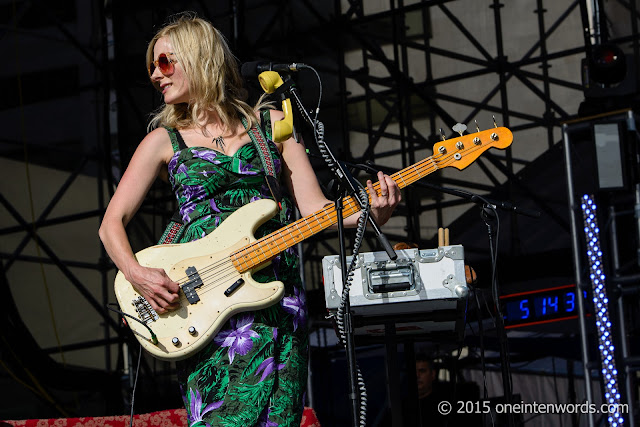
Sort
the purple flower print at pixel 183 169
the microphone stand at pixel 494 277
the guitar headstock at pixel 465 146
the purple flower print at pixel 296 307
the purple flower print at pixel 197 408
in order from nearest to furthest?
the purple flower print at pixel 197 408
the purple flower print at pixel 296 307
the purple flower print at pixel 183 169
the guitar headstock at pixel 465 146
the microphone stand at pixel 494 277

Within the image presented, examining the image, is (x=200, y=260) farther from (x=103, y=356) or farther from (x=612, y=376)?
(x=103, y=356)

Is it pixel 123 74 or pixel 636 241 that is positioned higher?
pixel 123 74

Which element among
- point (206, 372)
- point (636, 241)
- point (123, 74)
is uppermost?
point (123, 74)

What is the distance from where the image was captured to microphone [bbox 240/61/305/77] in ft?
8.00

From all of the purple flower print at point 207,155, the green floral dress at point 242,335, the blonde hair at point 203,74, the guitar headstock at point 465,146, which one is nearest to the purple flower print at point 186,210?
the green floral dress at point 242,335

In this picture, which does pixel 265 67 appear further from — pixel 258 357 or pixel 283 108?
pixel 258 357

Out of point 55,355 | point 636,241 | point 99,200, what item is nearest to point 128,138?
point 99,200

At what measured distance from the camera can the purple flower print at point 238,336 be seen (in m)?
2.23

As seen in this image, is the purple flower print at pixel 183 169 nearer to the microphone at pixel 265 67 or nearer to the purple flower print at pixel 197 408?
the microphone at pixel 265 67

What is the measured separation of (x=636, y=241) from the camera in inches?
202

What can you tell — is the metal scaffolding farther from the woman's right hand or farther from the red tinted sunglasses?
the woman's right hand

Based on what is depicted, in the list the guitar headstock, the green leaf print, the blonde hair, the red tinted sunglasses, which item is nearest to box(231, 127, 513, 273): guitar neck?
the guitar headstock


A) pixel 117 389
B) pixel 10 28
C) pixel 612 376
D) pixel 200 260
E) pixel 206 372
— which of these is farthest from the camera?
Answer: pixel 10 28

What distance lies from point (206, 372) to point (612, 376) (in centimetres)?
328
